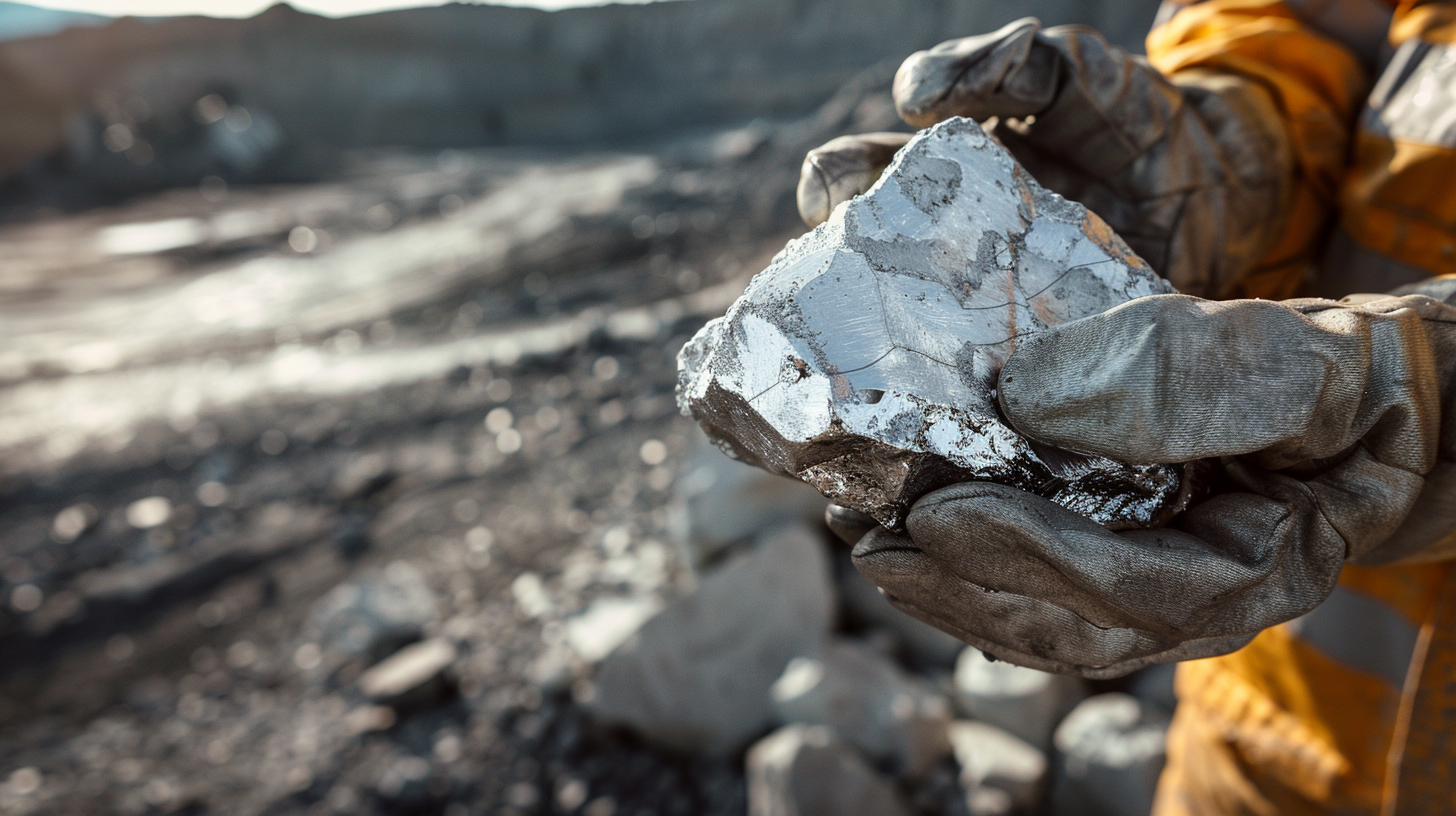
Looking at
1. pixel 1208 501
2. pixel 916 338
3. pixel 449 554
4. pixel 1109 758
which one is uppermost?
pixel 916 338

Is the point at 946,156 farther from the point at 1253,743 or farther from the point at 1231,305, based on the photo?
the point at 1253,743

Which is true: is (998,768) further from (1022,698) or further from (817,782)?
(817,782)

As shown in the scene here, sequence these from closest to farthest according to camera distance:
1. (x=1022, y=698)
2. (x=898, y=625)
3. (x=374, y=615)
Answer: (x=1022, y=698), (x=898, y=625), (x=374, y=615)

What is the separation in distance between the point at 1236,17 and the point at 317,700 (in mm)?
2991

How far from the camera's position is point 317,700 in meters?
2.60

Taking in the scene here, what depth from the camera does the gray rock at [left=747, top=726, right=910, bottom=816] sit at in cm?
175

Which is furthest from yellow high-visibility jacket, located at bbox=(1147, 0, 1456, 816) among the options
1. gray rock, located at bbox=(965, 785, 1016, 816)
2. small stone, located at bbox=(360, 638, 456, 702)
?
small stone, located at bbox=(360, 638, 456, 702)

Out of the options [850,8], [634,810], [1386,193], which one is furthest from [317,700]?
[850,8]

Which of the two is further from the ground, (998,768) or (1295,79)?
(1295,79)

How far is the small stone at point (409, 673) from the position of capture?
2482 millimetres

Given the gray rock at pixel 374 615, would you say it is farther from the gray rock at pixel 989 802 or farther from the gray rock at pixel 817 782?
the gray rock at pixel 989 802

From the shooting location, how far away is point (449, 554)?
3381 millimetres

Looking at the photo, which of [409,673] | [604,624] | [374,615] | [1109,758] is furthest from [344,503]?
[1109,758]

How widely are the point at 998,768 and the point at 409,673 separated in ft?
5.83
